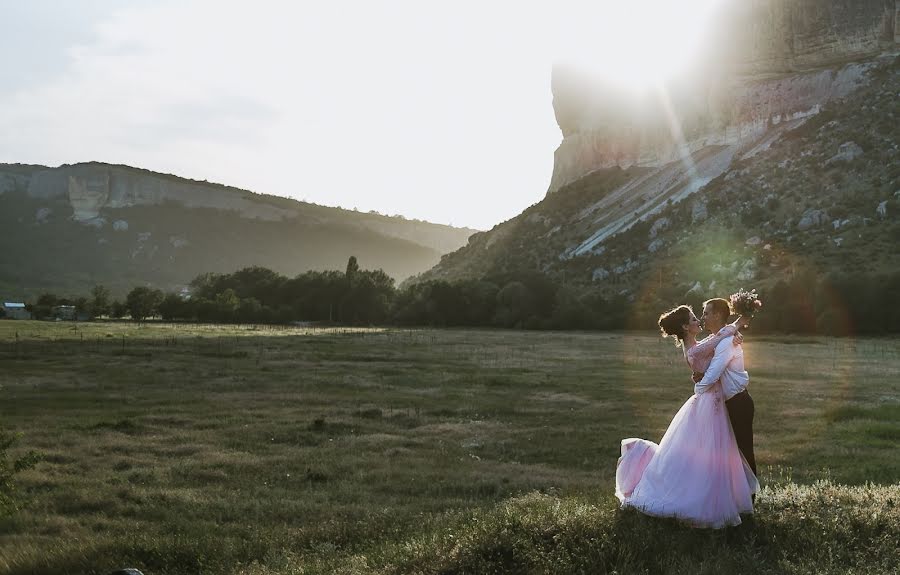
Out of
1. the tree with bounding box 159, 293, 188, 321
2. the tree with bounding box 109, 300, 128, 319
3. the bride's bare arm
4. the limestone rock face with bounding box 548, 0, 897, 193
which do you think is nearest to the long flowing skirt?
the bride's bare arm

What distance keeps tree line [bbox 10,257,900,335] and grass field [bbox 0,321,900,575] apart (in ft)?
142

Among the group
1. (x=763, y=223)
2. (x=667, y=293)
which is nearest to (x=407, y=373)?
(x=667, y=293)

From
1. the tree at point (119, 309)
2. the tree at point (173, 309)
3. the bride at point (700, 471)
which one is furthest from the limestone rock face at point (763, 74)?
the bride at point (700, 471)

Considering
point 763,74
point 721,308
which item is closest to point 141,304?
point 721,308

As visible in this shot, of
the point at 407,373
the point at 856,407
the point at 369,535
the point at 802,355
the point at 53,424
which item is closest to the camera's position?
the point at 369,535

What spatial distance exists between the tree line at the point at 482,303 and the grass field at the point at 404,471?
43.3m

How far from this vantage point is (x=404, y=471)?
14.9 m

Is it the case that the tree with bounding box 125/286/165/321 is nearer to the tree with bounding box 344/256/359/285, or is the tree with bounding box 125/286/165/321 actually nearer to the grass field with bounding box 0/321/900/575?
the tree with bounding box 344/256/359/285

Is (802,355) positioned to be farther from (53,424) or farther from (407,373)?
(53,424)

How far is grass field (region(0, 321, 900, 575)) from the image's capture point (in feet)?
26.4

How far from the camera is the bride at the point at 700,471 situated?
8500mm

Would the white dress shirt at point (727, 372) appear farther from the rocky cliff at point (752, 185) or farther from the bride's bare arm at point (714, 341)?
the rocky cliff at point (752, 185)

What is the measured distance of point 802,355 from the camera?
50938 mm

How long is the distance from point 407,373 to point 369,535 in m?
28.5
